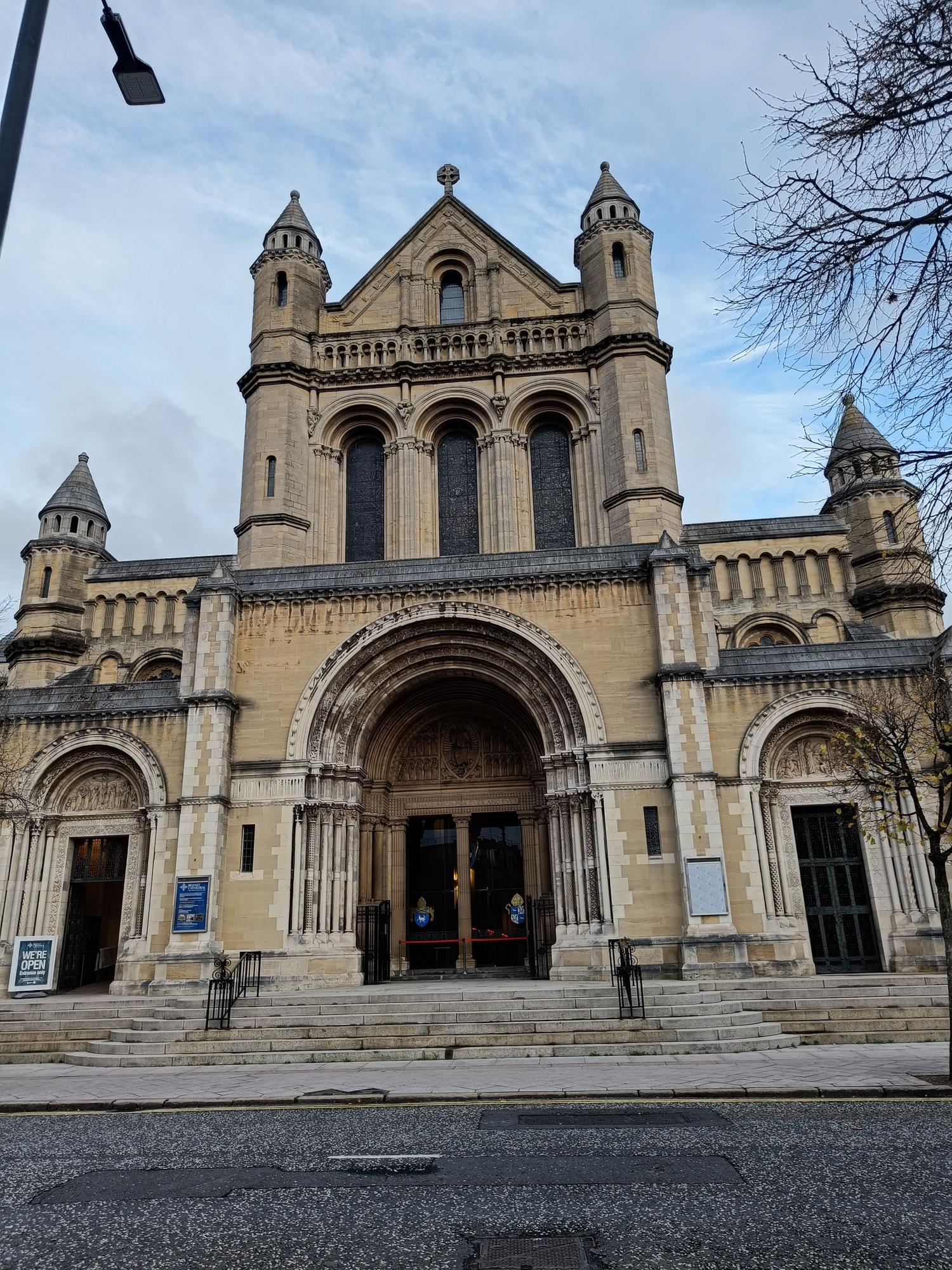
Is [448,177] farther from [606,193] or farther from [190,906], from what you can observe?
[190,906]

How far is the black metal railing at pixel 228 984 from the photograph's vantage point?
1440 cm

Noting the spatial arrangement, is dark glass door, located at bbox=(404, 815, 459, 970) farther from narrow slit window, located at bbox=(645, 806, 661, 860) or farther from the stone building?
narrow slit window, located at bbox=(645, 806, 661, 860)

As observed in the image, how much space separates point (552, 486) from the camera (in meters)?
27.9

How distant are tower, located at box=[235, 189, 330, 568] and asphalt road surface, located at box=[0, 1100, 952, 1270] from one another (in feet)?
62.5

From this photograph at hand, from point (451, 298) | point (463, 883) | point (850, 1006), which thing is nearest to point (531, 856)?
point (463, 883)

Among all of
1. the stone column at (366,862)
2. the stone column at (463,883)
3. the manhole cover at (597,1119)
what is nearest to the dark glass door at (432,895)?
the stone column at (463,883)

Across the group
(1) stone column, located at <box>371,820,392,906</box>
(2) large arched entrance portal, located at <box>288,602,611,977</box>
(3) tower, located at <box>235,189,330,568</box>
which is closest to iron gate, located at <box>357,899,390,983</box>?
(2) large arched entrance portal, located at <box>288,602,611,977</box>

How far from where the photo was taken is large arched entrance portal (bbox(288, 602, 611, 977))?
18328 millimetres

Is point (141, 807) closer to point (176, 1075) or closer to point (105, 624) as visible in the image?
point (176, 1075)

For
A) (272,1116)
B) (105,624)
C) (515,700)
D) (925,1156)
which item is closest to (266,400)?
(105,624)

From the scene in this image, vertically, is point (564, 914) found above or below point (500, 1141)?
above

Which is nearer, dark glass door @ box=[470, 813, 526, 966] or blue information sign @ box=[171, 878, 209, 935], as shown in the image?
blue information sign @ box=[171, 878, 209, 935]

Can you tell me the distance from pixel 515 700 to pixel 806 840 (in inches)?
269

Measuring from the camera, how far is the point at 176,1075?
40.1 feet
